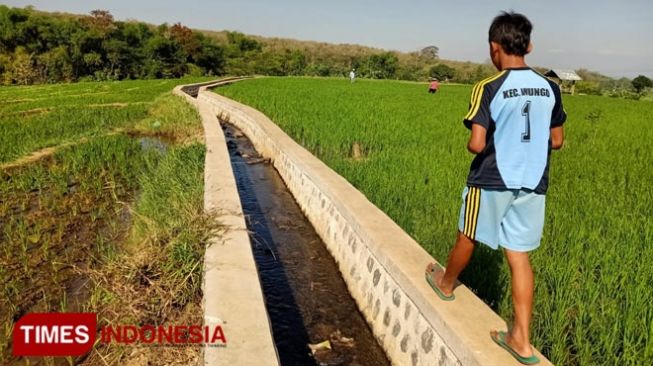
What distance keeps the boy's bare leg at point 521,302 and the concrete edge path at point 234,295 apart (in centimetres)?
109

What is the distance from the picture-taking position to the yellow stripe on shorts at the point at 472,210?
6.73 ft

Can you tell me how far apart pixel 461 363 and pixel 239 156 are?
23.3 feet

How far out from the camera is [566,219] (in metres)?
3.70

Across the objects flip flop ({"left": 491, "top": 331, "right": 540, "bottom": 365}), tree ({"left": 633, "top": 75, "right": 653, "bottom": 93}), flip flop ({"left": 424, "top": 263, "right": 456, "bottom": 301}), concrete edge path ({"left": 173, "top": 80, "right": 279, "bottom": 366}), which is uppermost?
tree ({"left": 633, "top": 75, "right": 653, "bottom": 93})

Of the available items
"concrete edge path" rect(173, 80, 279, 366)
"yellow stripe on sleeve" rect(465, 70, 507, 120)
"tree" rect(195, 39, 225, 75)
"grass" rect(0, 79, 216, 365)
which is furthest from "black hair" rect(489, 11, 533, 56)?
"tree" rect(195, 39, 225, 75)

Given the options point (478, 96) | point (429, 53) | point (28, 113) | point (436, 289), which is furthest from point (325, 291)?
point (429, 53)

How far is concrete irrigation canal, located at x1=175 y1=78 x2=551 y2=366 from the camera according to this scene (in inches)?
85.9

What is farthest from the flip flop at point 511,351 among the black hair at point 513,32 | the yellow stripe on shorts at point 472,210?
the black hair at point 513,32

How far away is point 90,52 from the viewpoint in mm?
40094

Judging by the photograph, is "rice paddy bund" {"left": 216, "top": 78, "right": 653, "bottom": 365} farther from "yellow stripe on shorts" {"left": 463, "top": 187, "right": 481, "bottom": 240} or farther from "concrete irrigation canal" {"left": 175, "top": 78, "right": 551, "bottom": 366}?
"yellow stripe on shorts" {"left": 463, "top": 187, "right": 481, "bottom": 240}

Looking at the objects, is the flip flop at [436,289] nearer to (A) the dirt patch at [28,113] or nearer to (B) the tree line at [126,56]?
(A) the dirt patch at [28,113]

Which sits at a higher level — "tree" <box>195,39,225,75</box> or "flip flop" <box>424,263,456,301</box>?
"tree" <box>195,39,225,75</box>

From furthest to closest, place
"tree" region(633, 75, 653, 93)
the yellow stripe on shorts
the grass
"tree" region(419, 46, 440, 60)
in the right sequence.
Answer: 1. "tree" region(419, 46, 440, 60)
2. "tree" region(633, 75, 653, 93)
3. the grass
4. the yellow stripe on shorts

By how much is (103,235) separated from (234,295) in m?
2.57
